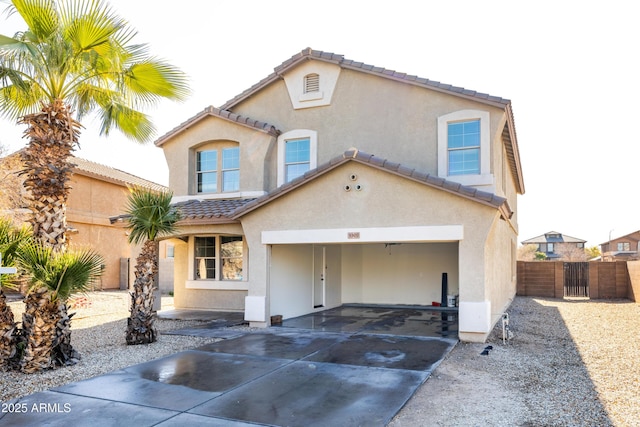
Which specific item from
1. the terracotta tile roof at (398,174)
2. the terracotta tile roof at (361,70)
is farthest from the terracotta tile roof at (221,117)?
the terracotta tile roof at (398,174)

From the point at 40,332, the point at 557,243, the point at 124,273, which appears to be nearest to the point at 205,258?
the point at 40,332

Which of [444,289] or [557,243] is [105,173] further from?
[557,243]

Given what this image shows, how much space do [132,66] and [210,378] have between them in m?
7.47

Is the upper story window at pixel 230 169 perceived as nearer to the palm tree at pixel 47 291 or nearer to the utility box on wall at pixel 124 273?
the palm tree at pixel 47 291

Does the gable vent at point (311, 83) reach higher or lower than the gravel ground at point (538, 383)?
higher

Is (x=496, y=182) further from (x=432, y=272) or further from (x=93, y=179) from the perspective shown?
(x=93, y=179)

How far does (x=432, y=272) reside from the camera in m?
20.3

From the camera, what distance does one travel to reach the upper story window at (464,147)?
14930 millimetres

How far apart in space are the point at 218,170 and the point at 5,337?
10.2m

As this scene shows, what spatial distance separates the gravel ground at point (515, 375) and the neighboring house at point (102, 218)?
1392cm

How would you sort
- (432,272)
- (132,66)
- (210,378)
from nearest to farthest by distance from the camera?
(210,378)
(132,66)
(432,272)

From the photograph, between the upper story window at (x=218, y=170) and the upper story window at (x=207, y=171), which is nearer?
the upper story window at (x=218, y=170)

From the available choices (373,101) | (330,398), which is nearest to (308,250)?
(373,101)

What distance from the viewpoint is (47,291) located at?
906 cm
